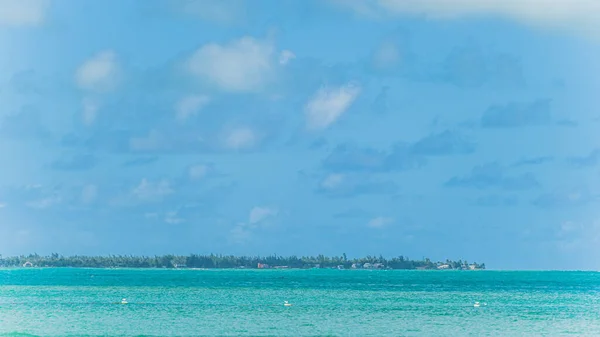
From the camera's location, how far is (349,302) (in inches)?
4331

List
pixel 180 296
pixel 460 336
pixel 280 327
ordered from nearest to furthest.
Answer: pixel 460 336 → pixel 280 327 → pixel 180 296

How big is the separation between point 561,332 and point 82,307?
47.9 m

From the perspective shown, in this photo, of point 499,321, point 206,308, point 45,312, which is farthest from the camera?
point 206,308

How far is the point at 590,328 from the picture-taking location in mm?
78750

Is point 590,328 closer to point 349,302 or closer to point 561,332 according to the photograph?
point 561,332

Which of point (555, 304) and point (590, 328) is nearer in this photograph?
point (590, 328)

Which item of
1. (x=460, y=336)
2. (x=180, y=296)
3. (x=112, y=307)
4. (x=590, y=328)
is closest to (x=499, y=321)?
(x=590, y=328)

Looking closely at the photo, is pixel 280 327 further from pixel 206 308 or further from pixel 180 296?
pixel 180 296

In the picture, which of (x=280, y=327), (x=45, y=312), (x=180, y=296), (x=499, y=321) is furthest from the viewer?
(x=180, y=296)

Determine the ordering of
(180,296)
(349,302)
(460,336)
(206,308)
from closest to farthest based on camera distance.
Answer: (460,336) < (206,308) < (349,302) < (180,296)

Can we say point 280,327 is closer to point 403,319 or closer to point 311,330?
point 311,330

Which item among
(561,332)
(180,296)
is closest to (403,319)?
(561,332)

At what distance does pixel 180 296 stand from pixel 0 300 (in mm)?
21849

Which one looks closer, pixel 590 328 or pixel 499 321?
pixel 590 328
